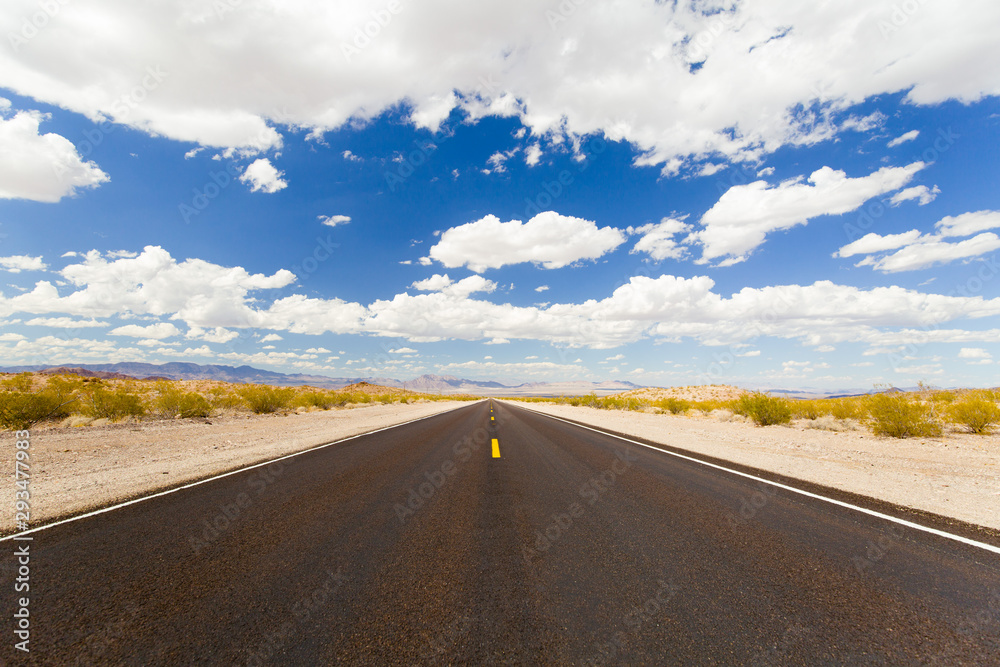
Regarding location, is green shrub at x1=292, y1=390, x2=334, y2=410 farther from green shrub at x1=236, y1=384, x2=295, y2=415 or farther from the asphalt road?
the asphalt road

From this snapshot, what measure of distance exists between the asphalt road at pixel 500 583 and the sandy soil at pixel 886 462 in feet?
5.74

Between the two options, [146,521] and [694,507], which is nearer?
[146,521]

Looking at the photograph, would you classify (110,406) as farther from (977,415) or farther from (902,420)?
(977,415)

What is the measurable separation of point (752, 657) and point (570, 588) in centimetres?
117

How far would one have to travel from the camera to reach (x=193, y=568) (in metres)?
3.34

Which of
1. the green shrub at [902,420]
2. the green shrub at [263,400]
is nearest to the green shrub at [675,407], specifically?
the green shrub at [902,420]

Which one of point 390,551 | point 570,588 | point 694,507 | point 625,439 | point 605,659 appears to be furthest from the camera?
point 625,439

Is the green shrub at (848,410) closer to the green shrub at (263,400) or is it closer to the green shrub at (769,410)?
the green shrub at (769,410)

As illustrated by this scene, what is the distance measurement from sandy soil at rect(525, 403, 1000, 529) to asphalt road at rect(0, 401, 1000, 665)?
1750 millimetres

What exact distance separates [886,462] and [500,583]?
395 inches

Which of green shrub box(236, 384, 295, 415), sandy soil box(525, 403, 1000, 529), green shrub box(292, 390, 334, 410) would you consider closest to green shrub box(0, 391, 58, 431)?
green shrub box(236, 384, 295, 415)

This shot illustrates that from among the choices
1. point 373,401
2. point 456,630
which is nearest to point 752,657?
point 456,630

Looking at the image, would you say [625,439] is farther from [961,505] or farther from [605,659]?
[605,659]

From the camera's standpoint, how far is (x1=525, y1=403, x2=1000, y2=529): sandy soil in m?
5.57
